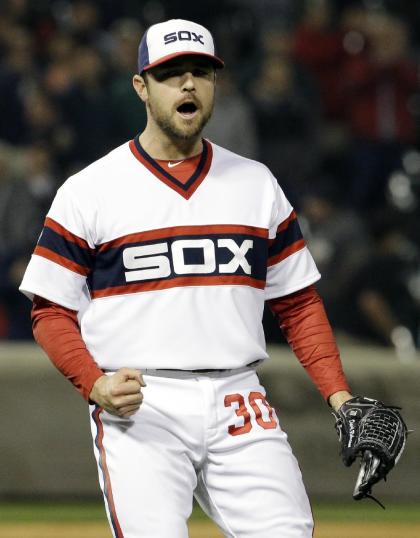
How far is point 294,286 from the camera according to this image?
4.65m

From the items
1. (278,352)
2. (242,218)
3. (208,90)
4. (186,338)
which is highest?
(208,90)

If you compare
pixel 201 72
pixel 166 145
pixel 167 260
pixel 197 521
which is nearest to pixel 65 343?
pixel 167 260

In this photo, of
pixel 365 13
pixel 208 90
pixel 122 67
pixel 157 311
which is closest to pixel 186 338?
pixel 157 311

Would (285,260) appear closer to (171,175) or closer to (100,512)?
(171,175)

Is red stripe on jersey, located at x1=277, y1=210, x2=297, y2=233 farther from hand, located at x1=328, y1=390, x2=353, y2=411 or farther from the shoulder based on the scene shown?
hand, located at x1=328, y1=390, x2=353, y2=411

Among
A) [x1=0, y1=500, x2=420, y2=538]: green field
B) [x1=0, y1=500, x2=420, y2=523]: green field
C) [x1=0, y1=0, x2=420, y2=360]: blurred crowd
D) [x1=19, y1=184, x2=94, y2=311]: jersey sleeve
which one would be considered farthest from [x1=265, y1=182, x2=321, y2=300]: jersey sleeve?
[x1=0, y1=0, x2=420, y2=360]: blurred crowd

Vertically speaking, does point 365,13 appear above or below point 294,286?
above

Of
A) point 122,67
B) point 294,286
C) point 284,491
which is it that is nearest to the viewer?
point 284,491

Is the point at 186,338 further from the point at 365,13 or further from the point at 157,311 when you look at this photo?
the point at 365,13

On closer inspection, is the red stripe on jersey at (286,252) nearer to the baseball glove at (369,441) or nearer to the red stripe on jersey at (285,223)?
the red stripe on jersey at (285,223)

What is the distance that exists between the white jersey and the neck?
6cm

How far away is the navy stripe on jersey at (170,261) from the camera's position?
14.3 feet

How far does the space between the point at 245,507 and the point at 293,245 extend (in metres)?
0.95

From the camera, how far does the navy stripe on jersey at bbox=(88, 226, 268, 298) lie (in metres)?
4.36
